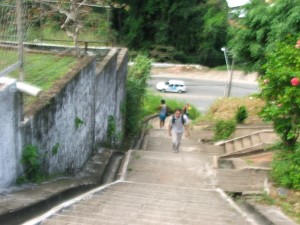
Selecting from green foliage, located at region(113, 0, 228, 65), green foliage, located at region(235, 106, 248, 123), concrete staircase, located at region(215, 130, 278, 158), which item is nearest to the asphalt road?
green foliage, located at region(113, 0, 228, 65)

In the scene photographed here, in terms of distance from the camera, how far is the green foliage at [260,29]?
13.7 m

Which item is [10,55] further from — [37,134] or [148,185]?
[148,185]

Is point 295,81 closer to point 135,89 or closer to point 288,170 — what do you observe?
point 288,170

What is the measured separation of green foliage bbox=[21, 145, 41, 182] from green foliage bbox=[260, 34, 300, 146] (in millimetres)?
5003

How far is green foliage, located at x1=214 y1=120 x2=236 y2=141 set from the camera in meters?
16.7

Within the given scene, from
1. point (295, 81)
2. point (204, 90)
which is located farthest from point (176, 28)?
point (295, 81)

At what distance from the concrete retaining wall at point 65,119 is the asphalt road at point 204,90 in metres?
21.6

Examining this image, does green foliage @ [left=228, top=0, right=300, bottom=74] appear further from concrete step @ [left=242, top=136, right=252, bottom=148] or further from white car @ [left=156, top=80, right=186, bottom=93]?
white car @ [left=156, top=80, right=186, bottom=93]

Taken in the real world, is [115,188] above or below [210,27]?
below

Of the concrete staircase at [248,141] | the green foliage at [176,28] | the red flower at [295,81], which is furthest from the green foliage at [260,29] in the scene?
the green foliage at [176,28]

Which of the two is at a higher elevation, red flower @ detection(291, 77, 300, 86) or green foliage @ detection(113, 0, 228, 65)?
green foliage @ detection(113, 0, 228, 65)

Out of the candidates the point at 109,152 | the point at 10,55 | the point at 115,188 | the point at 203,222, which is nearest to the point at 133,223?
the point at 203,222

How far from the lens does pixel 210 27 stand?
39.9 meters

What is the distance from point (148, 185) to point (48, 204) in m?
3.71
